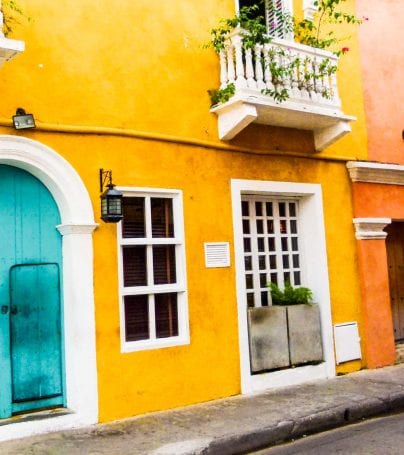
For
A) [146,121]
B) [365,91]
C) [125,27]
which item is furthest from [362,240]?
[125,27]

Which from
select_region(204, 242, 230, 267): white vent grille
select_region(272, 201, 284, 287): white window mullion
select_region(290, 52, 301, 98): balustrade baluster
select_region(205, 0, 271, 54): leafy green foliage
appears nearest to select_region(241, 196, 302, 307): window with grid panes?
select_region(272, 201, 284, 287): white window mullion

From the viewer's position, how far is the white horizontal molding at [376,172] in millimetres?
8984

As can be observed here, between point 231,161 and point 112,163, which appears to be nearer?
point 112,163

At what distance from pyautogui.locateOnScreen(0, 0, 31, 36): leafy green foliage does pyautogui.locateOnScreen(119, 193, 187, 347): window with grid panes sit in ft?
7.62

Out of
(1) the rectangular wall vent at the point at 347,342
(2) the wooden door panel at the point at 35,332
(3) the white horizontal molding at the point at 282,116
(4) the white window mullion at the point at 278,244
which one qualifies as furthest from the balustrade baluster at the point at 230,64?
(1) the rectangular wall vent at the point at 347,342

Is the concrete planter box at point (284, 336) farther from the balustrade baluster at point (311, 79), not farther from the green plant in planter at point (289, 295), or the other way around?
the balustrade baluster at point (311, 79)

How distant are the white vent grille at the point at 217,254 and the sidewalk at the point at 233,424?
1.78 metres

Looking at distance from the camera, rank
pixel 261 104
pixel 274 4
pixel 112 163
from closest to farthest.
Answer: pixel 112 163, pixel 261 104, pixel 274 4

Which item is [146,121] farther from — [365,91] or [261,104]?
[365,91]

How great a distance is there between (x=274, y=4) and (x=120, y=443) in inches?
272

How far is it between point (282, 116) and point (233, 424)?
4.25m

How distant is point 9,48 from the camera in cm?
551

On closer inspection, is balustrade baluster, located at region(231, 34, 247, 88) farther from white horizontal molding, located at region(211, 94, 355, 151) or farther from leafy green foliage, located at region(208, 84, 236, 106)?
white horizontal molding, located at region(211, 94, 355, 151)

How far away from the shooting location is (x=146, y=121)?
7.05m
